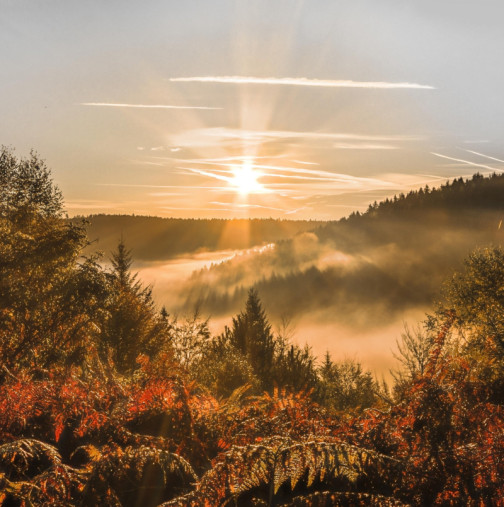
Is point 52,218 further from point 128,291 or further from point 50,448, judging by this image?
point 50,448

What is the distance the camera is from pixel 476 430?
5598 millimetres

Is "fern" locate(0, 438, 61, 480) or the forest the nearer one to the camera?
the forest

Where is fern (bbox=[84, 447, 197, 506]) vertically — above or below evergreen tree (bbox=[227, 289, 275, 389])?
above

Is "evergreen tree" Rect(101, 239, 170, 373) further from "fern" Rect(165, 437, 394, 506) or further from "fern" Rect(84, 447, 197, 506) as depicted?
"fern" Rect(165, 437, 394, 506)

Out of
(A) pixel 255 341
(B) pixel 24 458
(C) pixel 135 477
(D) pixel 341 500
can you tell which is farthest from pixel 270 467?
(A) pixel 255 341

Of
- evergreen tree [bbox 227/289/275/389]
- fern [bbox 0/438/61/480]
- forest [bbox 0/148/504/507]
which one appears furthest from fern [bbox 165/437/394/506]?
evergreen tree [bbox 227/289/275/389]

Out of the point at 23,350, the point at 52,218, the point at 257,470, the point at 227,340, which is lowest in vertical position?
the point at 227,340

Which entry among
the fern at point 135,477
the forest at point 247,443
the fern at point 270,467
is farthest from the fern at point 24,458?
the fern at point 270,467

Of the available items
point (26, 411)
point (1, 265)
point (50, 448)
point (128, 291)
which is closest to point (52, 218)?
point (1, 265)

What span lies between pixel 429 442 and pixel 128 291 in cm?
3732

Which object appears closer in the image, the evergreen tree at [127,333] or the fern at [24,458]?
the fern at [24,458]

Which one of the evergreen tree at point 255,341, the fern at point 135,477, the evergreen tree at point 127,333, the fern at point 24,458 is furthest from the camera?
the evergreen tree at point 255,341

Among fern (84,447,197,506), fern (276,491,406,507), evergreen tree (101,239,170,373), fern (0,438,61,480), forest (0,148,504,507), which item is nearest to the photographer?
fern (276,491,406,507)

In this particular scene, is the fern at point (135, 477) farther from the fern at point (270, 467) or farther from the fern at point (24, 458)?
the fern at point (24, 458)
